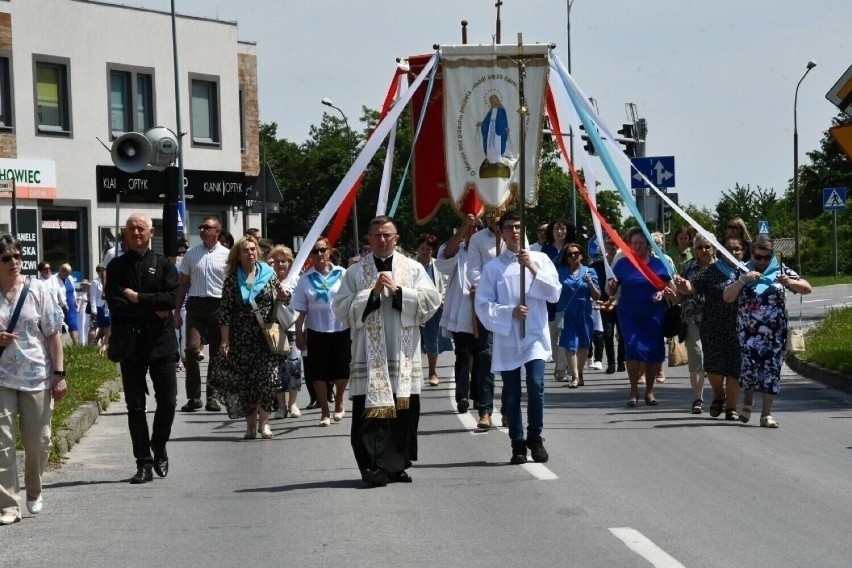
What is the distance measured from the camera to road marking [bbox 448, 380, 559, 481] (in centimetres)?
1112

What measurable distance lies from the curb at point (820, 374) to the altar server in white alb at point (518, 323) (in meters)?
7.27

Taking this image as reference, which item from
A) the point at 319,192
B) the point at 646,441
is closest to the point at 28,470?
the point at 646,441

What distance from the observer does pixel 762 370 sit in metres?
14.2

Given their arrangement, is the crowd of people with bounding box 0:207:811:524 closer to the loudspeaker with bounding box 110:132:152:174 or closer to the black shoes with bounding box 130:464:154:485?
the black shoes with bounding box 130:464:154:485

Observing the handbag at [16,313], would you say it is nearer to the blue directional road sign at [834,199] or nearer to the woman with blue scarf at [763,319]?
the woman with blue scarf at [763,319]

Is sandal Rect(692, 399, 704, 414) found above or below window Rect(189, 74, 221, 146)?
below

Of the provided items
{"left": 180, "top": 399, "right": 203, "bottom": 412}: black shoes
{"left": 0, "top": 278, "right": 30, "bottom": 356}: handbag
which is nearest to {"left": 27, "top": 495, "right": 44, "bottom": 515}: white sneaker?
{"left": 0, "top": 278, "right": 30, "bottom": 356}: handbag

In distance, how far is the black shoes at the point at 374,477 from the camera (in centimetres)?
1073

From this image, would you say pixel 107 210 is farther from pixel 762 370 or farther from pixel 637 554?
pixel 637 554

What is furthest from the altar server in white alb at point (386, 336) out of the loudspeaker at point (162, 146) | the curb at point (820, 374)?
the curb at point (820, 374)

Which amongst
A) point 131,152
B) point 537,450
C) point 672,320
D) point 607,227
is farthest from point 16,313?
point 672,320

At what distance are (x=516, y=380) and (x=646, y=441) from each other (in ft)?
5.39

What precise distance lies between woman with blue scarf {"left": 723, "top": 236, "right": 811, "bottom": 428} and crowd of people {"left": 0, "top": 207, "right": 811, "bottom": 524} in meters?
0.02

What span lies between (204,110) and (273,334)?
3258cm
